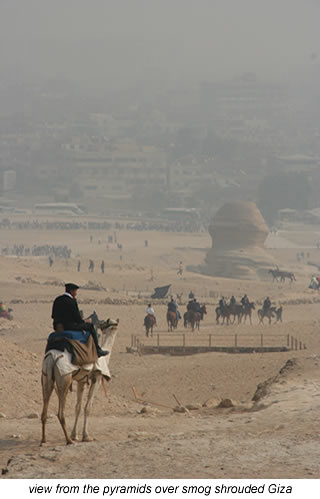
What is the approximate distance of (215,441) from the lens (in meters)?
10.8

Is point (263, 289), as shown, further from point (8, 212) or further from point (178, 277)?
point (8, 212)

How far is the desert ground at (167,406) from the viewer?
975 cm

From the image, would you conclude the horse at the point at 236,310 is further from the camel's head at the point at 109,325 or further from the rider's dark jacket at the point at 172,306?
the camel's head at the point at 109,325

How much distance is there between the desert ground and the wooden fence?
184 millimetres

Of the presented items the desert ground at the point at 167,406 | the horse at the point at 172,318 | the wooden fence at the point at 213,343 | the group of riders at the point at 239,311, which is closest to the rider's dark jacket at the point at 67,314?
the desert ground at the point at 167,406

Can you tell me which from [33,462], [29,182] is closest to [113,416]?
[33,462]

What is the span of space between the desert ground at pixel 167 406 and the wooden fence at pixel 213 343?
184mm

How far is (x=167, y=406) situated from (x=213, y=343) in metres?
9.97

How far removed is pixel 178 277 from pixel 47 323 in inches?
819

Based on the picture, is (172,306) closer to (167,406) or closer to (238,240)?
(167,406)

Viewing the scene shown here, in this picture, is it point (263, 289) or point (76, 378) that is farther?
point (263, 289)

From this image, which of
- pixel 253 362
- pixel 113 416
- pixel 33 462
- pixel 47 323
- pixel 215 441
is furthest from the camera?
pixel 47 323

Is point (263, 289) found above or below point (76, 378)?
below

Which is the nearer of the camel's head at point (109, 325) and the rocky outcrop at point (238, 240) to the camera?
the camel's head at point (109, 325)
